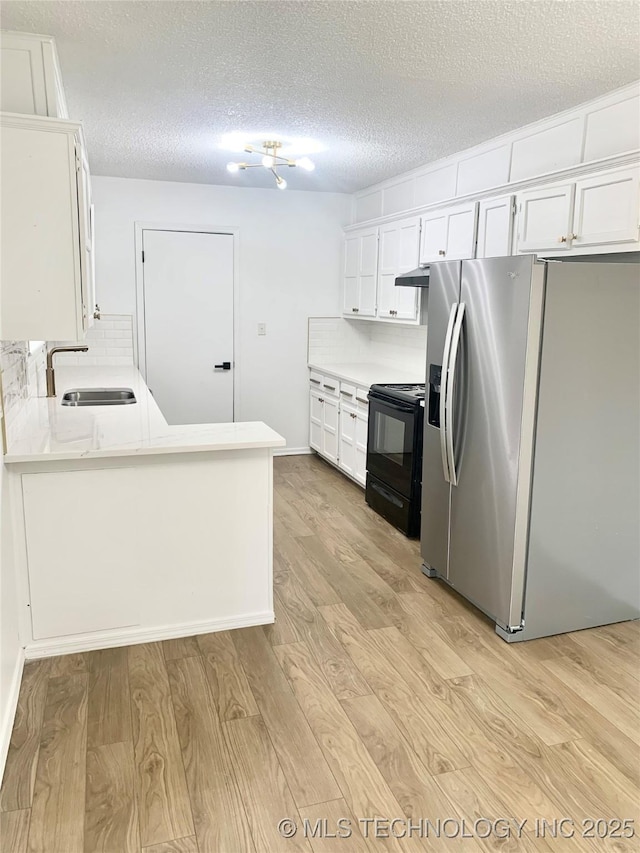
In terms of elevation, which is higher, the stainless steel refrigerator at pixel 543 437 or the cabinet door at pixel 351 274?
the cabinet door at pixel 351 274

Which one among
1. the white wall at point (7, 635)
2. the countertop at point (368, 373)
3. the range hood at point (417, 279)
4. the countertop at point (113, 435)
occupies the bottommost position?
the white wall at point (7, 635)

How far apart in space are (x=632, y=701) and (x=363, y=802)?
46.4 inches

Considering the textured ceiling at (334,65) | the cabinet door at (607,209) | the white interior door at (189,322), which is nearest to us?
the textured ceiling at (334,65)

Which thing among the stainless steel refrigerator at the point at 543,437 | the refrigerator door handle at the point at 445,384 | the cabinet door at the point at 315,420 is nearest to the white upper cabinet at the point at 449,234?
the stainless steel refrigerator at the point at 543,437

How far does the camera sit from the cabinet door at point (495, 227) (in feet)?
11.7

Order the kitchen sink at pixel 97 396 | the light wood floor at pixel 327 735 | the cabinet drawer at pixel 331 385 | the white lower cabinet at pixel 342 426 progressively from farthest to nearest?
1. the cabinet drawer at pixel 331 385
2. the white lower cabinet at pixel 342 426
3. the kitchen sink at pixel 97 396
4. the light wood floor at pixel 327 735

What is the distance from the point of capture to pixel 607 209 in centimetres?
291

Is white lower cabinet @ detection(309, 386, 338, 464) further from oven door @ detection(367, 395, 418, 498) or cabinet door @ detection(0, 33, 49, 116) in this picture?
cabinet door @ detection(0, 33, 49, 116)

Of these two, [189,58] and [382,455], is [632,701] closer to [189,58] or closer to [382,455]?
[382,455]

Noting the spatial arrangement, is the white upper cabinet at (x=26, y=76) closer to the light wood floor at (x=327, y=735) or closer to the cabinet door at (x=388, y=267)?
the light wood floor at (x=327, y=735)

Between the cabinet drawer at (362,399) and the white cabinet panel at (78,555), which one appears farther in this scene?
the cabinet drawer at (362,399)

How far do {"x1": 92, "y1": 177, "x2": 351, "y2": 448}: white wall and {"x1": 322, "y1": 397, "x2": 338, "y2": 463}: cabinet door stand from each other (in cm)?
50

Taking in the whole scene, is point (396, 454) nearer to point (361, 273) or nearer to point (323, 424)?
point (323, 424)

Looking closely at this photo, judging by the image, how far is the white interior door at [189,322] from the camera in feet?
18.1
